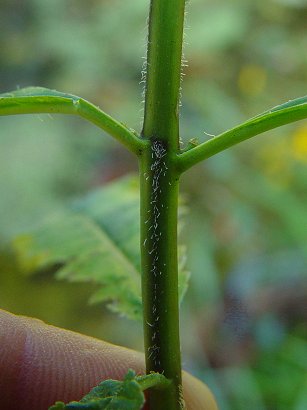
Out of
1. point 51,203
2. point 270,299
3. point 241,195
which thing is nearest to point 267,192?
point 241,195

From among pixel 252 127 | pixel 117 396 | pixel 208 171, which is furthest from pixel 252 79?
pixel 117 396

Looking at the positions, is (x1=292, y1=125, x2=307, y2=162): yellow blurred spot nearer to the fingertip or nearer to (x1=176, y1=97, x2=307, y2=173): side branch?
the fingertip

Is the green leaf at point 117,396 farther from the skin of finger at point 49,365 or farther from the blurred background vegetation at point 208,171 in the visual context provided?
the blurred background vegetation at point 208,171

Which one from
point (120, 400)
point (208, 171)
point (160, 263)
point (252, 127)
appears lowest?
point (120, 400)

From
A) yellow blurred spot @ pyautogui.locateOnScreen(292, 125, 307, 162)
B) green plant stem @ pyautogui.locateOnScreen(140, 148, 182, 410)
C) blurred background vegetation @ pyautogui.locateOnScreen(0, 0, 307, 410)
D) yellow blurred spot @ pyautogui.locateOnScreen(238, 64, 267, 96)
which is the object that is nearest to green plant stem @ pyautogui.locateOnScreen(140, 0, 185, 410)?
green plant stem @ pyautogui.locateOnScreen(140, 148, 182, 410)

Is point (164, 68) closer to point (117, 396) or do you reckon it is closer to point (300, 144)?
point (117, 396)

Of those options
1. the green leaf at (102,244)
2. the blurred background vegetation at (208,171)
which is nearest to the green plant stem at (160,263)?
the green leaf at (102,244)
